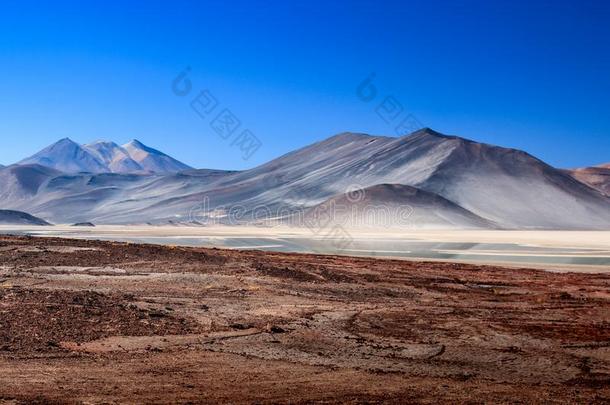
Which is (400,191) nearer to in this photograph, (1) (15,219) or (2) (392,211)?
(2) (392,211)

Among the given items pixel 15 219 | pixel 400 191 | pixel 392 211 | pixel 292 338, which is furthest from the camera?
pixel 15 219

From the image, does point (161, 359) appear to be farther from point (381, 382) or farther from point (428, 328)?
point (428, 328)

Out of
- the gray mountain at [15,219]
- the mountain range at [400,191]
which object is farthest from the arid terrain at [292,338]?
the gray mountain at [15,219]

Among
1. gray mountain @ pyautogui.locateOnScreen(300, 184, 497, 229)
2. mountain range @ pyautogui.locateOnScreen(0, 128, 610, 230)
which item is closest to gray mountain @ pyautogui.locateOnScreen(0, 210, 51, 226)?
mountain range @ pyautogui.locateOnScreen(0, 128, 610, 230)

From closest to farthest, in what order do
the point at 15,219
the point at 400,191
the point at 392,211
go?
the point at 392,211, the point at 400,191, the point at 15,219

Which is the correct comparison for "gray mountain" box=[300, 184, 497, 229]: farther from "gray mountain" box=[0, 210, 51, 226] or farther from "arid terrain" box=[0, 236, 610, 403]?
"arid terrain" box=[0, 236, 610, 403]

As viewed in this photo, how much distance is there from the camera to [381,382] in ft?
32.5

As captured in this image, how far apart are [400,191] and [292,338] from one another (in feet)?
373

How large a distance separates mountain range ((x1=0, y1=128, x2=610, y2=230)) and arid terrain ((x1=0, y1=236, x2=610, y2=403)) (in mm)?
86781

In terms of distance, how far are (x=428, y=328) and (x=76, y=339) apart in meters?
6.83

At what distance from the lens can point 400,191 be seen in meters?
125

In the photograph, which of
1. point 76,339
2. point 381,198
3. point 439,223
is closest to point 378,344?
point 76,339

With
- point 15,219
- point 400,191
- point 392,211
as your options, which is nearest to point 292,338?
point 392,211

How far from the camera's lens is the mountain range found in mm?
123312
